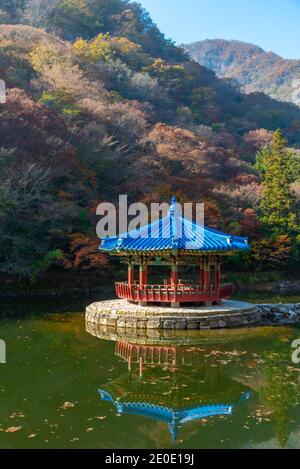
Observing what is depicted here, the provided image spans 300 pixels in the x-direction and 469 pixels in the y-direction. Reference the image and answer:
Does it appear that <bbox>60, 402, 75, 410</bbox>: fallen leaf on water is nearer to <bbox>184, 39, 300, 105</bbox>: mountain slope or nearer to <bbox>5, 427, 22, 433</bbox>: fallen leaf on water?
<bbox>5, 427, 22, 433</bbox>: fallen leaf on water

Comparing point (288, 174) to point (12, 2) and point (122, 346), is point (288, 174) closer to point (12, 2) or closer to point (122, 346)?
point (122, 346)

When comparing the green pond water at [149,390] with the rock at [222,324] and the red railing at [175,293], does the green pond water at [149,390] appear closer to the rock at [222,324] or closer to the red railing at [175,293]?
the rock at [222,324]

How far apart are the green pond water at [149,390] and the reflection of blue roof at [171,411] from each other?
0.02 m

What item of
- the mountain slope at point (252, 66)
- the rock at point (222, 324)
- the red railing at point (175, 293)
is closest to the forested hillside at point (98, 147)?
the red railing at point (175, 293)

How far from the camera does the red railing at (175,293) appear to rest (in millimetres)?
19438

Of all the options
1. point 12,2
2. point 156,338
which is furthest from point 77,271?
point 12,2

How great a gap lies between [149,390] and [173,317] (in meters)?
6.52

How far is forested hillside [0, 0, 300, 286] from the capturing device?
28844 mm

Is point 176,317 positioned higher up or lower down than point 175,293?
lower down

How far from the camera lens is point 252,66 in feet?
433

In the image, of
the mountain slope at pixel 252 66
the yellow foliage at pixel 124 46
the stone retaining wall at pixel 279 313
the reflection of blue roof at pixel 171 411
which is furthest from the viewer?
the mountain slope at pixel 252 66

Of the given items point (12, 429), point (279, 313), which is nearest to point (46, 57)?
point (279, 313)

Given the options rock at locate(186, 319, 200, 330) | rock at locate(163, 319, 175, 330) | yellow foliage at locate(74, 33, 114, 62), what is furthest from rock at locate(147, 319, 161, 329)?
yellow foliage at locate(74, 33, 114, 62)

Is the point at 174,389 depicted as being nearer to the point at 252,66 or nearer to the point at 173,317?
the point at 173,317
